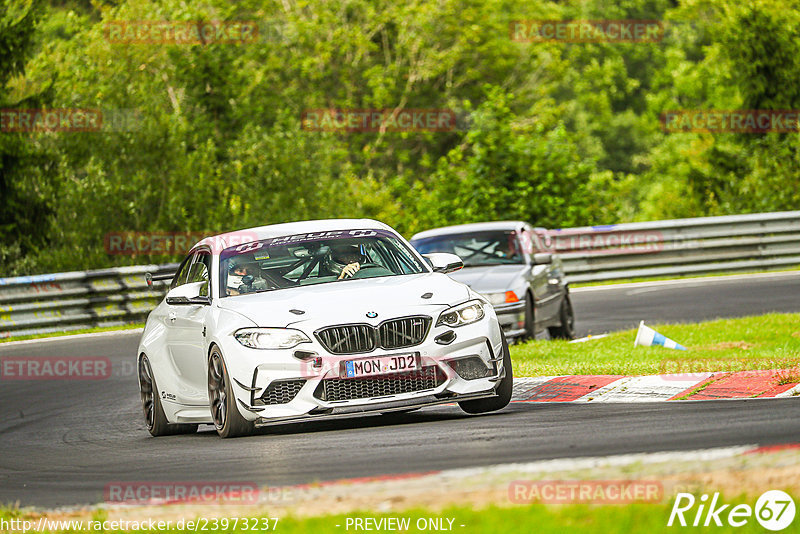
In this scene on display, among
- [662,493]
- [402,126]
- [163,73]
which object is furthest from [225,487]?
[402,126]

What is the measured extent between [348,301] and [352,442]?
115 cm

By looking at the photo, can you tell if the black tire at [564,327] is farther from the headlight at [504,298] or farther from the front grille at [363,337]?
the front grille at [363,337]

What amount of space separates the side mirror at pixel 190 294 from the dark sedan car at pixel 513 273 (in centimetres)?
615

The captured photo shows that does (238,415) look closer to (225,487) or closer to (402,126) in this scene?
(225,487)

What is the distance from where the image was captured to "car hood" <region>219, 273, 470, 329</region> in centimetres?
905

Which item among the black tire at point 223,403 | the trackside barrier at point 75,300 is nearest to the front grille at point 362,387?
the black tire at point 223,403

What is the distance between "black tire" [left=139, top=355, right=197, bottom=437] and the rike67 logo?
6.35m

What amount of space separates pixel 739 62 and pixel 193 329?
27042 millimetres

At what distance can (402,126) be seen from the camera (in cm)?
5384

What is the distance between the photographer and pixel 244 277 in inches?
402

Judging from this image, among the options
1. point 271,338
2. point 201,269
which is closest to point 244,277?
point 201,269

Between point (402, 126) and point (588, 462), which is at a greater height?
point (588, 462)

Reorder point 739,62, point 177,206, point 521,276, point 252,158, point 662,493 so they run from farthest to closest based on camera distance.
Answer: point 739,62 < point 252,158 < point 177,206 < point 521,276 < point 662,493

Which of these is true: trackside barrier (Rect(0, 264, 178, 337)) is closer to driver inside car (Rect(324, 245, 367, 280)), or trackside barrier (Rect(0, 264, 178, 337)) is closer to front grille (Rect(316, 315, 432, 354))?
driver inside car (Rect(324, 245, 367, 280))
